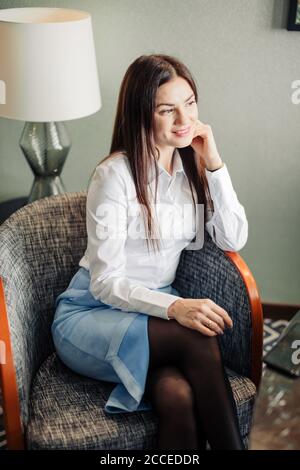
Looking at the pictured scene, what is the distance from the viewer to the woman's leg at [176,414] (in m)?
1.36

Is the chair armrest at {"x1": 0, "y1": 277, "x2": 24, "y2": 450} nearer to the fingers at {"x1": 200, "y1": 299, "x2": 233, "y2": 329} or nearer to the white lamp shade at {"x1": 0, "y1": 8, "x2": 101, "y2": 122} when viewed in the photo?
the fingers at {"x1": 200, "y1": 299, "x2": 233, "y2": 329}

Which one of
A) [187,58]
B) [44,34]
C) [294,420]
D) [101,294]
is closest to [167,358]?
[101,294]

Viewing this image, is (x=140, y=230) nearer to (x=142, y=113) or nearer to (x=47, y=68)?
(x=142, y=113)

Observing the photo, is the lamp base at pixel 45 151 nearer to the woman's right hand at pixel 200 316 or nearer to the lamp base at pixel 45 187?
the lamp base at pixel 45 187

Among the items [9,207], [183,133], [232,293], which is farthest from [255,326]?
[9,207]

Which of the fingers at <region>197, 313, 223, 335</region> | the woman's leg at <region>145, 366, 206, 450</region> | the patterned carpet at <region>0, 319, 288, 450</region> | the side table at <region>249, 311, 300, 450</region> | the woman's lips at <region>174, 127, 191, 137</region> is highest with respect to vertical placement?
the woman's lips at <region>174, 127, 191, 137</region>

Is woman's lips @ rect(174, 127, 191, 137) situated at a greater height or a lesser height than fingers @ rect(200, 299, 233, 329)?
greater

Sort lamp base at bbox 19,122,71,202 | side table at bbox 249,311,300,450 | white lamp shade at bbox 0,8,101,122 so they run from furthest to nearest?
1. lamp base at bbox 19,122,71,202
2. white lamp shade at bbox 0,8,101,122
3. side table at bbox 249,311,300,450

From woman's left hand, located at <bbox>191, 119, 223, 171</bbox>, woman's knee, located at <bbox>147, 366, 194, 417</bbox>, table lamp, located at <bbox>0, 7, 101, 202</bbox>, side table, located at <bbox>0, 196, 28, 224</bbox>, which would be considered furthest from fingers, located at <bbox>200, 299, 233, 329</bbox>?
side table, located at <bbox>0, 196, 28, 224</bbox>

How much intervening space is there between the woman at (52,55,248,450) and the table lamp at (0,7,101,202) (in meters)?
0.35

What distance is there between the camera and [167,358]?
1.48 metres

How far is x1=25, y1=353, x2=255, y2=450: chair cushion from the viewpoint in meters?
Answer: 1.38

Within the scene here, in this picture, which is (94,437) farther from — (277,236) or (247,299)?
(277,236)

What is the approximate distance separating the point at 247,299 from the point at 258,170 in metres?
0.85
